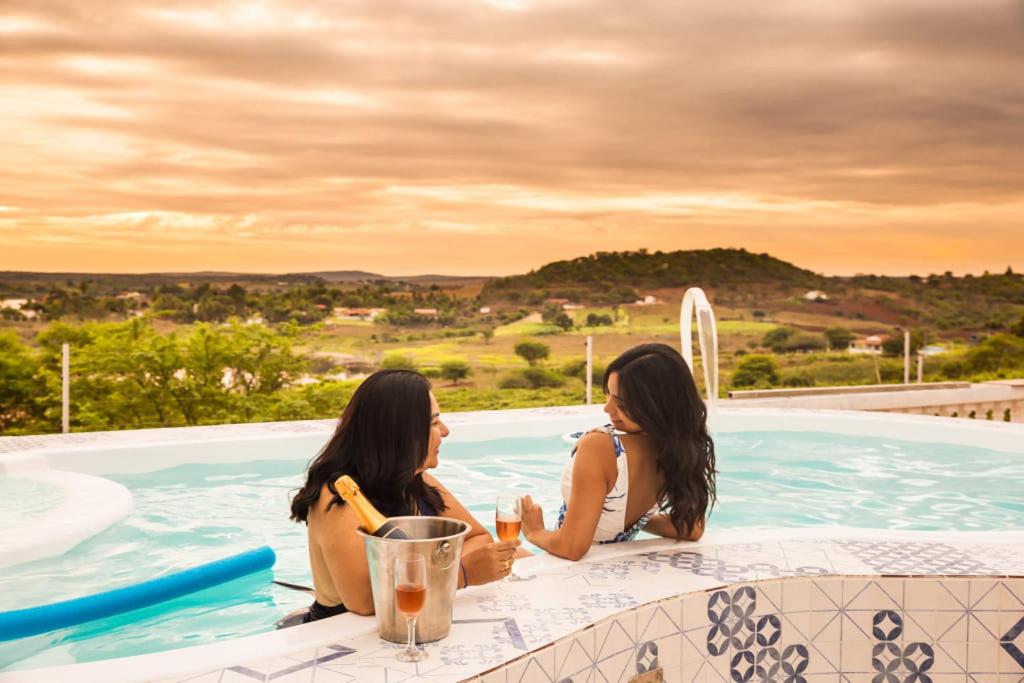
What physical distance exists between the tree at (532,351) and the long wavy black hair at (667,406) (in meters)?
13.3

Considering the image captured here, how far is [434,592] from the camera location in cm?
194

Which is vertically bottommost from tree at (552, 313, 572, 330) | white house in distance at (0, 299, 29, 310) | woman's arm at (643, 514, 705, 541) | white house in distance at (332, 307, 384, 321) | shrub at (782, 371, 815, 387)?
shrub at (782, 371, 815, 387)

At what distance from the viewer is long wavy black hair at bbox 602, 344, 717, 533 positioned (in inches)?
104

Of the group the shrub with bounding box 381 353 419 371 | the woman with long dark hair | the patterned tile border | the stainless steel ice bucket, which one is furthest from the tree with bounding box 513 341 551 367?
the stainless steel ice bucket

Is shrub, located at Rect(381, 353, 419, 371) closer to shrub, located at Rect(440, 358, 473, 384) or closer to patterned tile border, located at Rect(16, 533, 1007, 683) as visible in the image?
shrub, located at Rect(440, 358, 473, 384)

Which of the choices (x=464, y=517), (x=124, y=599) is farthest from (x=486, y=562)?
(x=124, y=599)

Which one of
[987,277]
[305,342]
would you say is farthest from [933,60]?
[305,342]

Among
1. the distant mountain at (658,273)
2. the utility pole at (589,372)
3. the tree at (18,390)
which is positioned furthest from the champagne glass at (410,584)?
the distant mountain at (658,273)

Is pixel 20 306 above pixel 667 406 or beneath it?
above

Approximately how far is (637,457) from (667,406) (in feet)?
0.65

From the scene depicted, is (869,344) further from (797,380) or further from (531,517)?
(531,517)

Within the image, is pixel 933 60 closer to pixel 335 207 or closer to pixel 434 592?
pixel 335 207

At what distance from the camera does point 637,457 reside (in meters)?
2.75

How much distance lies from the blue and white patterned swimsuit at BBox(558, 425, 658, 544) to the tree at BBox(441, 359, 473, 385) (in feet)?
41.5
